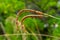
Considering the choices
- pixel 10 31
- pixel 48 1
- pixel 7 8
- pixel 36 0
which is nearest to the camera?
pixel 10 31

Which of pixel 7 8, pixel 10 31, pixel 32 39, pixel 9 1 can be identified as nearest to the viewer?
pixel 32 39

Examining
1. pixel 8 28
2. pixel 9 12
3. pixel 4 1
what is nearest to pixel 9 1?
pixel 4 1

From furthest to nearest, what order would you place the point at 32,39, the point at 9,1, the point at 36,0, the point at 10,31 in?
the point at 36,0 < the point at 9,1 < the point at 10,31 < the point at 32,39

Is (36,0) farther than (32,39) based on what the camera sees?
Yes

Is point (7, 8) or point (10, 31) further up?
point (7, 8)

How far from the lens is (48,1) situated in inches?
94.6

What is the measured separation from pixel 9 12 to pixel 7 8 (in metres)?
0.07

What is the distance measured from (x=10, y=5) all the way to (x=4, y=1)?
93 millimetres

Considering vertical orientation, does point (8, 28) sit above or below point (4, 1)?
below

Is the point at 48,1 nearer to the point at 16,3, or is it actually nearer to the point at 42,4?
the point at 42,4

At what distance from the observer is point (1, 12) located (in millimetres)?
2432

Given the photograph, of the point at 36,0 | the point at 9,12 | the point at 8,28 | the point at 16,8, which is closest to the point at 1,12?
the point at 9,12

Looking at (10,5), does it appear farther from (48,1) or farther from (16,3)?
(48,1)

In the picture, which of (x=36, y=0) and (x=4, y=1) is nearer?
(x=4, y=1)
